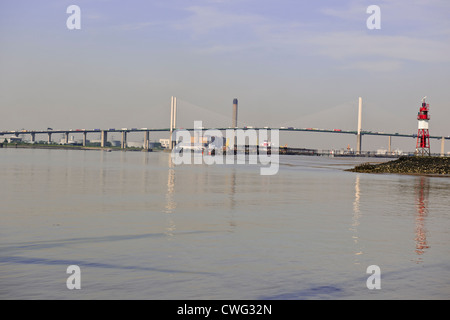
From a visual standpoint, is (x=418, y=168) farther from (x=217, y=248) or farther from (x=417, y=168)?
(x=217, y=248)

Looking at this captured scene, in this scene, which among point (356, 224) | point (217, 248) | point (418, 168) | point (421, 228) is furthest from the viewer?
point (418, 168)

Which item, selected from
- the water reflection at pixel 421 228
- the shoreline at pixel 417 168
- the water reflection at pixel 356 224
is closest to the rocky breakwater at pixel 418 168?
the shoreline at pixel 417 168

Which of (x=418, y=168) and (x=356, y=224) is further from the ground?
(x=418, y=168)

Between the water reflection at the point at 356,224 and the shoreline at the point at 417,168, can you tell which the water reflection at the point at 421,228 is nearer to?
the water reflection at the point at 356,224

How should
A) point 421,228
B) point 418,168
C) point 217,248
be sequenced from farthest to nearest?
1. point 418,168
2. point 421,228
3. point 217,248

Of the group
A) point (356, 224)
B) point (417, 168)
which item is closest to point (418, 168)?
point (417, 168)

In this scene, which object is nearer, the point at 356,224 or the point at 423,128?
the point at 356,224

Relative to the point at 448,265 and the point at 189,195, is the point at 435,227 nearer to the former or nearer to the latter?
the point at 448,265

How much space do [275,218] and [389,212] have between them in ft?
18.5

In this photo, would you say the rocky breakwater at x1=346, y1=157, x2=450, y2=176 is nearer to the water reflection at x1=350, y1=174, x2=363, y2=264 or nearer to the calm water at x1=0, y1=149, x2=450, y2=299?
the water reflection at x1=350, y1=174, x2=363, y2=264

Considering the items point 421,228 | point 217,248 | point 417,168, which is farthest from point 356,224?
point 417,168

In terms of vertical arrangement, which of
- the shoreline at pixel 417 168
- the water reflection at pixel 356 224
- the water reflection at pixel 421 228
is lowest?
the water reflection at pixel 421 228

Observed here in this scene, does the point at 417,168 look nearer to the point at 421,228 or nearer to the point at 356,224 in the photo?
the point at 421,228

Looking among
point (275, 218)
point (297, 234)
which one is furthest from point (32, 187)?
point (297, 234)
